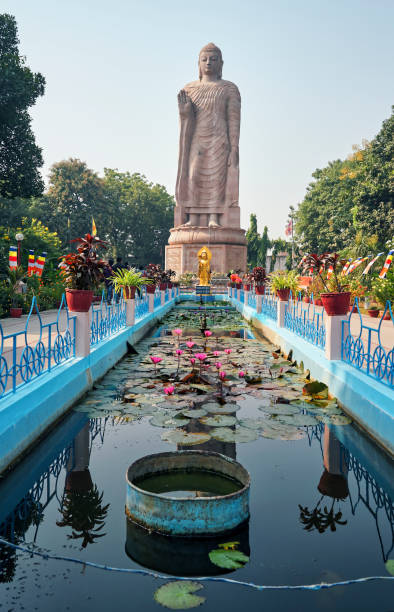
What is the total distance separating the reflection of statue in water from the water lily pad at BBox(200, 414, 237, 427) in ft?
90.6

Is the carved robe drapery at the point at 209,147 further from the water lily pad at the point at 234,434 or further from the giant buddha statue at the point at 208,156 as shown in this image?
the water lily pad at the point at 234,434

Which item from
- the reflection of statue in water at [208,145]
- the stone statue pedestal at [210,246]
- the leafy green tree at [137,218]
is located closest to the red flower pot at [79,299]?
the stone statue pedestal at [210,246]

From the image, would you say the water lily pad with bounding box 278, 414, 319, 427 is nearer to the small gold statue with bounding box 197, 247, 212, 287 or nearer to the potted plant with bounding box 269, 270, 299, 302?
the potted plant with bounding box 269, 270, 299, 302

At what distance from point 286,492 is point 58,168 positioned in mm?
41490

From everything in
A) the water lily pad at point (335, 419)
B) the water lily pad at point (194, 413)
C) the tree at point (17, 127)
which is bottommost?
the water lily pad at point (335, 419)

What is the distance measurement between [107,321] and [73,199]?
34369 millimetres

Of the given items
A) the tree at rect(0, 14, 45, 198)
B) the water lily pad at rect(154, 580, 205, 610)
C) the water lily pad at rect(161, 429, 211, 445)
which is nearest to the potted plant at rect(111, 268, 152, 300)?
the water lily pad at rect(161, 429, 211, 445)

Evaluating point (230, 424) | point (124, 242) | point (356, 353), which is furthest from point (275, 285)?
point (124, 242)

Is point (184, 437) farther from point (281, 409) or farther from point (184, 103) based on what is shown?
point (184, 103)

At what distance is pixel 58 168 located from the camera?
1583 inches

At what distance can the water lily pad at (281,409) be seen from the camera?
200 inches

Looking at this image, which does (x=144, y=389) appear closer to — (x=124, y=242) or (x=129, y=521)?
(x=129, y=521)

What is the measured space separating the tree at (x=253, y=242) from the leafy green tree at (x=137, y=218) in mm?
8837

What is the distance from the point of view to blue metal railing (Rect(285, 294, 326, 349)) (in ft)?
22.6
